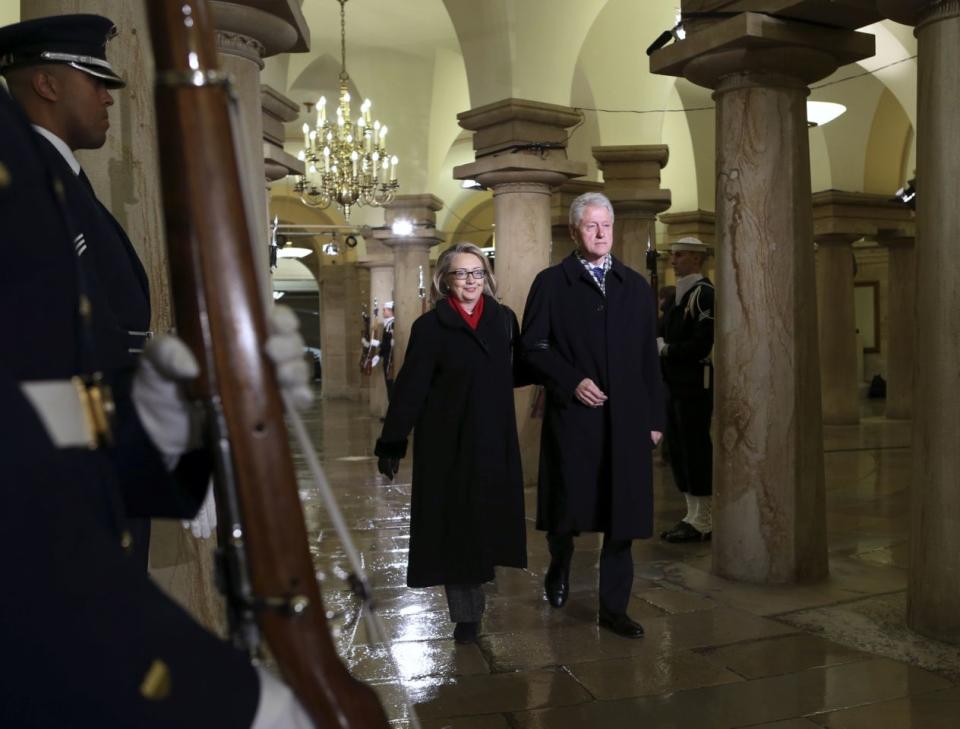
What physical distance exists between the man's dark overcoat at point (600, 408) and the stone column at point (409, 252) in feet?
28.7

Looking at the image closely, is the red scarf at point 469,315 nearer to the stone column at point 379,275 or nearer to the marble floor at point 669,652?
the marble floor at point 669,652

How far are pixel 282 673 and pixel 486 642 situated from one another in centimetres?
319

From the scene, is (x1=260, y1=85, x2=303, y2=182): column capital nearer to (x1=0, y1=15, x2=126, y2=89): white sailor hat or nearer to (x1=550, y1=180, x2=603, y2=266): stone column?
(x1=550, y1=180, x2=603, y2=266): stone column

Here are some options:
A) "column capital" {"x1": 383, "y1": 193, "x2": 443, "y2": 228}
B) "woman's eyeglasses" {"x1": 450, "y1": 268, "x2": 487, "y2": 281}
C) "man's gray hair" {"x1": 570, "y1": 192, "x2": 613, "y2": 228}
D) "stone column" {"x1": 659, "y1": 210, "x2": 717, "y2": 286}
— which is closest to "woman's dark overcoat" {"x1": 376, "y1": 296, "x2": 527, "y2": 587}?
"woman's eyeglasses" {"x1": 450, "y1": 268, "x2": 487, "y2": 281}

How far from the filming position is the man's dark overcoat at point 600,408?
414cm

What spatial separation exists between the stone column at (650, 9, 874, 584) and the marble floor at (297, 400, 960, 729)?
0.34 metres

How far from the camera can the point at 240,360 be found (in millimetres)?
1021

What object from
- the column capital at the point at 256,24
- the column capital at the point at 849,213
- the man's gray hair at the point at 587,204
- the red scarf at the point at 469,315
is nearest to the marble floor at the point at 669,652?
the red scarf at the point at 469,315

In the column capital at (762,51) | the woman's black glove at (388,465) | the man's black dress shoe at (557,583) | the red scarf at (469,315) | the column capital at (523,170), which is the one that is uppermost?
the column capital at (523,170)

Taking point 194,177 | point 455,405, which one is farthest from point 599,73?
point 194,177

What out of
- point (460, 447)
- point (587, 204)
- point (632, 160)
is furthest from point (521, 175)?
point (460, 447)

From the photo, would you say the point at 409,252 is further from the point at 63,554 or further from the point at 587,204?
the point at 63,554

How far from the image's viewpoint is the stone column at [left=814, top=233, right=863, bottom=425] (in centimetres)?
1272

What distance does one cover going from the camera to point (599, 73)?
10461 mm
